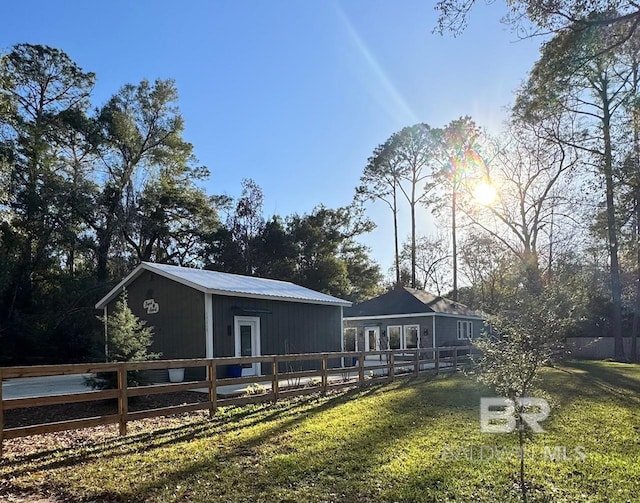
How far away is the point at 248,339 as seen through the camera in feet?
43.9

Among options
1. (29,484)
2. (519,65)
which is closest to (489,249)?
(519,65)

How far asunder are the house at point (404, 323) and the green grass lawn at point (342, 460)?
43.8 feet

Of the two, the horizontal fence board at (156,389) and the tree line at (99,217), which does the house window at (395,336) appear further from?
the horizontal fence board at (156,389)

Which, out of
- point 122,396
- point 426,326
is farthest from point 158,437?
point 426,326

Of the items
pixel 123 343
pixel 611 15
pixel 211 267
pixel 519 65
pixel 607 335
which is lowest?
pixel 607 335

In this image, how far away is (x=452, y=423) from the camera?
694 cm

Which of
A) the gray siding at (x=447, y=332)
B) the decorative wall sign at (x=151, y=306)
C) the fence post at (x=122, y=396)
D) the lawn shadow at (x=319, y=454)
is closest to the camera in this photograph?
the lawn shadow at (x=319, y=454)

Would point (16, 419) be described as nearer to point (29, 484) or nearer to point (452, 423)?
point (29, 484)

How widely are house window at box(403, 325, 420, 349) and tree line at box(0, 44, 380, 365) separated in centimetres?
851

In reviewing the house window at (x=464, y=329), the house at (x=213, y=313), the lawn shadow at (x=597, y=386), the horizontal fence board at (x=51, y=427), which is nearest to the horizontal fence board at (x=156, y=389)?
the horizontal fence board at (x=51, y=427)

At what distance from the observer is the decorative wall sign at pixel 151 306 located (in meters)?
13.5

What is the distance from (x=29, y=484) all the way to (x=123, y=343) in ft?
17.1

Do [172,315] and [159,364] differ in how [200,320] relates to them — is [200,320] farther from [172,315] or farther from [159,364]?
[159,364]

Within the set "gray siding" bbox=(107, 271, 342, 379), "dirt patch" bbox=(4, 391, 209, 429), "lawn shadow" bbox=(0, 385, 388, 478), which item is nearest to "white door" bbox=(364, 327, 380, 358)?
"gray siding" bbox=(107, 271, 342, 379)
